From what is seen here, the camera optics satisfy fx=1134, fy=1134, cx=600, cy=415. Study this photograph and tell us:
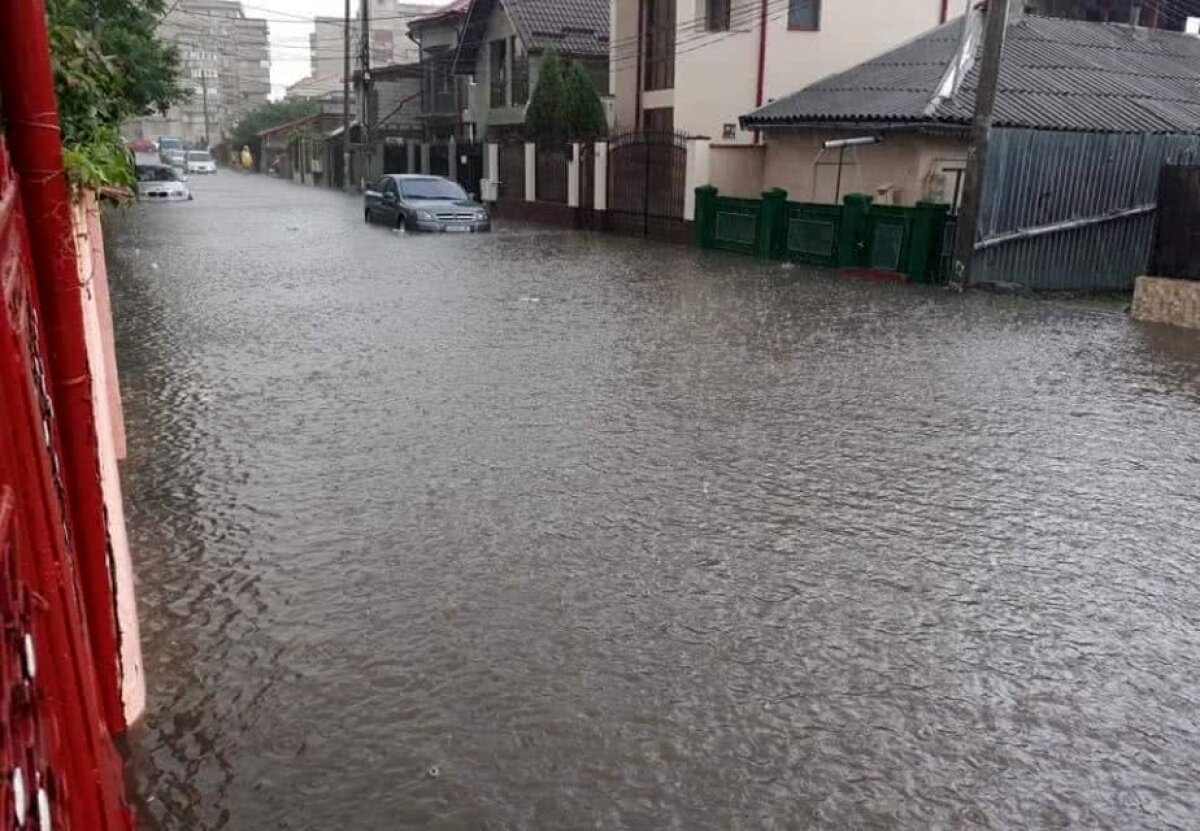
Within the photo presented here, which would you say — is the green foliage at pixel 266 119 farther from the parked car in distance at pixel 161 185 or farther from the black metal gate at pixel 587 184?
the black metal gate at pixel 587 184

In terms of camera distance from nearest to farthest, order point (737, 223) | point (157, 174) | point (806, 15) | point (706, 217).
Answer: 1. point (737, 223)
2. point (706, 217)
3. point (806, 15)
4. point (157, 174)

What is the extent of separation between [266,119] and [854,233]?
272ft

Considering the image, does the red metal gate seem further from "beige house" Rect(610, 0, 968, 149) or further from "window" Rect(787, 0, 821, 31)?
"window" Rect(787, 0, 821, 31)

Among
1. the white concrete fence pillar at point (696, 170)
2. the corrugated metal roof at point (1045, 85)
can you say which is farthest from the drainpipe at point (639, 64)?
the corrugated metal roof at point (1045, 85)

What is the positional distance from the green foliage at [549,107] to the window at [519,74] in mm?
6515

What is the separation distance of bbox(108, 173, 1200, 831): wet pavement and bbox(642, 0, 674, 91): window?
19418 mm

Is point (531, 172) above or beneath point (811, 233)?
above

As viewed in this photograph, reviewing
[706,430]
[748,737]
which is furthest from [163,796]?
[706,430]

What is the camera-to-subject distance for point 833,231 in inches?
741

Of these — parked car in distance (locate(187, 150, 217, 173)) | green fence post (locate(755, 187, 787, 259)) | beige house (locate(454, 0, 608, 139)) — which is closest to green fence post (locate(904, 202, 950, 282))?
green fence post (locate(755, 187, 787, 259))

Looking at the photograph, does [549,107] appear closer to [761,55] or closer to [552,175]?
[552,175]

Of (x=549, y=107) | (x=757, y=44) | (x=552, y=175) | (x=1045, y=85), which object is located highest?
(x=757, y=44)

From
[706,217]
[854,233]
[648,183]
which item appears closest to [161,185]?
[648,183]

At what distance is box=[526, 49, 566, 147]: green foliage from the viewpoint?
99.9ft
